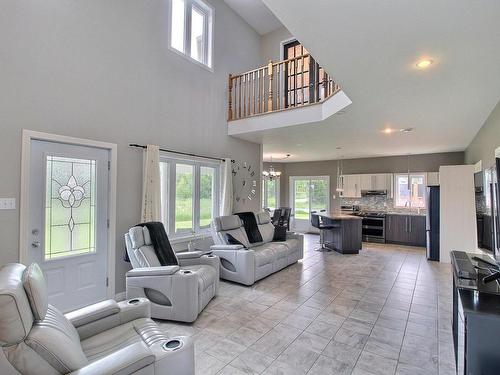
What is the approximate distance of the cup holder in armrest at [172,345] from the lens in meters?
1.69

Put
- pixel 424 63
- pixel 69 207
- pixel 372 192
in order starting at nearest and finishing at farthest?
pixel 424 63, pixel 69 207, pixel 372 192

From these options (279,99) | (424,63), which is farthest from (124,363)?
(279,99)

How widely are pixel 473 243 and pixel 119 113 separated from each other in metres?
6.85

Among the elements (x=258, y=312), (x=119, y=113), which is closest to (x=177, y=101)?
(x=119, y=113)

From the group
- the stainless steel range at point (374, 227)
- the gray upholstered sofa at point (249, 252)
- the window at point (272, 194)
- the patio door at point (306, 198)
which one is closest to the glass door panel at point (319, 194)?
the patio door at point (306, 198)

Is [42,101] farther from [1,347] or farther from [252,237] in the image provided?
[252,237]

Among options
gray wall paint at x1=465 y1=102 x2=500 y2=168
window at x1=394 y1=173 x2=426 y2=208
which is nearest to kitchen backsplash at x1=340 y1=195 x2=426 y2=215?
window at x1=394 y1=173 x2=426 y2=208

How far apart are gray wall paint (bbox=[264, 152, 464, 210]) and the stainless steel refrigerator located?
6.98 feet

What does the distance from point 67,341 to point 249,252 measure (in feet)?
10.0

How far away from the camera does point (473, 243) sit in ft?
18.4

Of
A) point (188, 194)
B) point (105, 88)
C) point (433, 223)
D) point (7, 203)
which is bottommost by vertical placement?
point (433, 223)

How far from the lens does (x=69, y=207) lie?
341 centimetres

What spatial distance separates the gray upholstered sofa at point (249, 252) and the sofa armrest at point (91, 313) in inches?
94.1

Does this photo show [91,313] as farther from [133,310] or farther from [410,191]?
[410,191]
